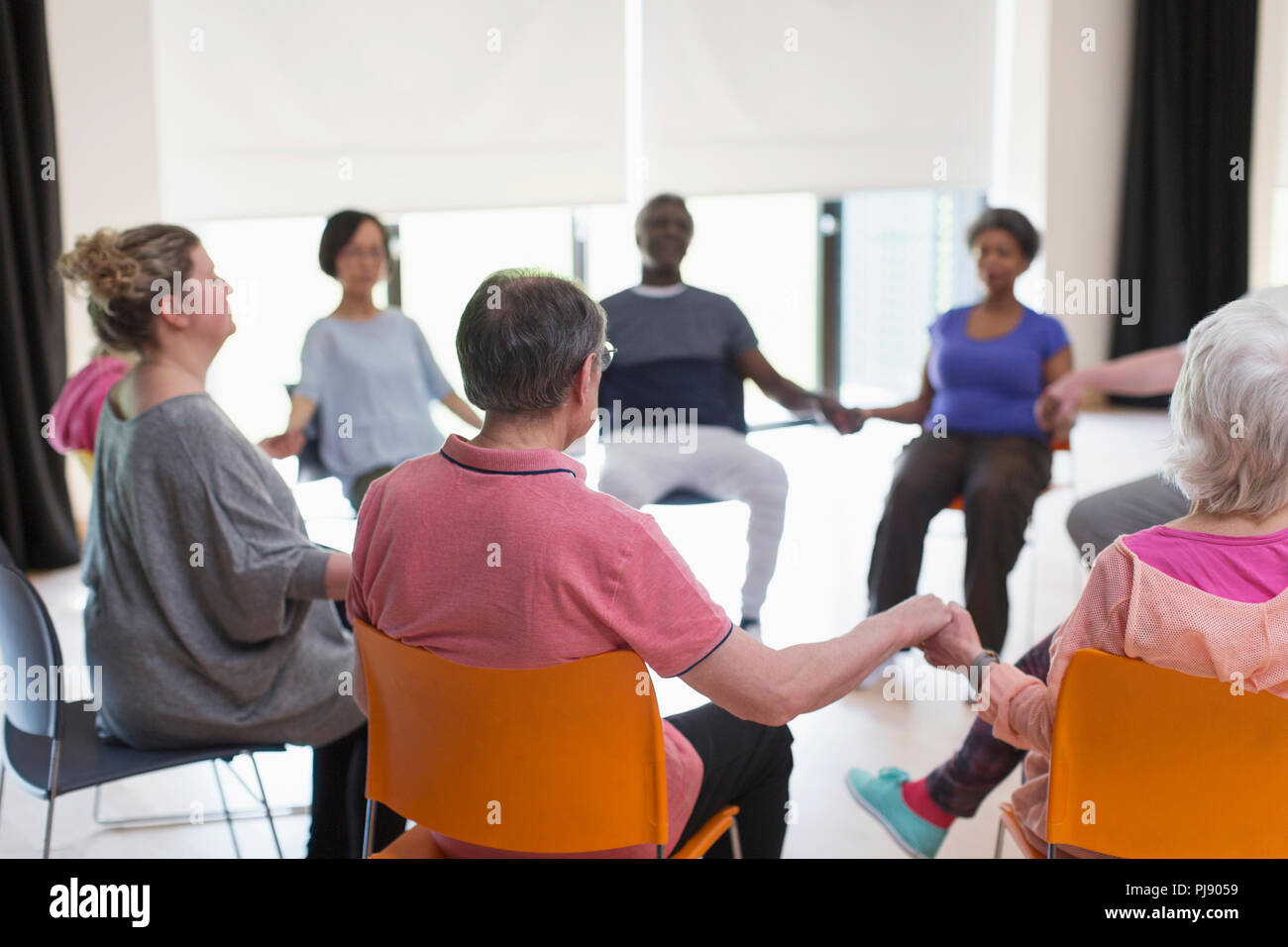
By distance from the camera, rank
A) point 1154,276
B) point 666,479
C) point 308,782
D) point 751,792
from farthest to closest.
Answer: point 1154,276 → point 666,479 → point 308,782 → point 751,792

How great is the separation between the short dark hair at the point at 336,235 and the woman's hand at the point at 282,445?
1.96ft

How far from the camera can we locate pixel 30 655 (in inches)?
76.3

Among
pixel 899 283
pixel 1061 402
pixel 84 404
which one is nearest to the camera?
pixel 84 404

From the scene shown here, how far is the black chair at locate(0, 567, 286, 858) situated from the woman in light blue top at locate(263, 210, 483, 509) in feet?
4.60

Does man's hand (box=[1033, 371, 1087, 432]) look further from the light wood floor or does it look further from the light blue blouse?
the light blue blouse

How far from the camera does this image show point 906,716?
3131 mm

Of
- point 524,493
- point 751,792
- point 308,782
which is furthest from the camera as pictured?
point 308,782

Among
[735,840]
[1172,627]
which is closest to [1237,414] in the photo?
[1172,627]

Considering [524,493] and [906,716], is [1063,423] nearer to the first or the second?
[906,716]

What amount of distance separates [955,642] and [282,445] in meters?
1.94

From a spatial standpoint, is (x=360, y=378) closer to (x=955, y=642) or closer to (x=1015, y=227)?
(x=1015, y=227)
